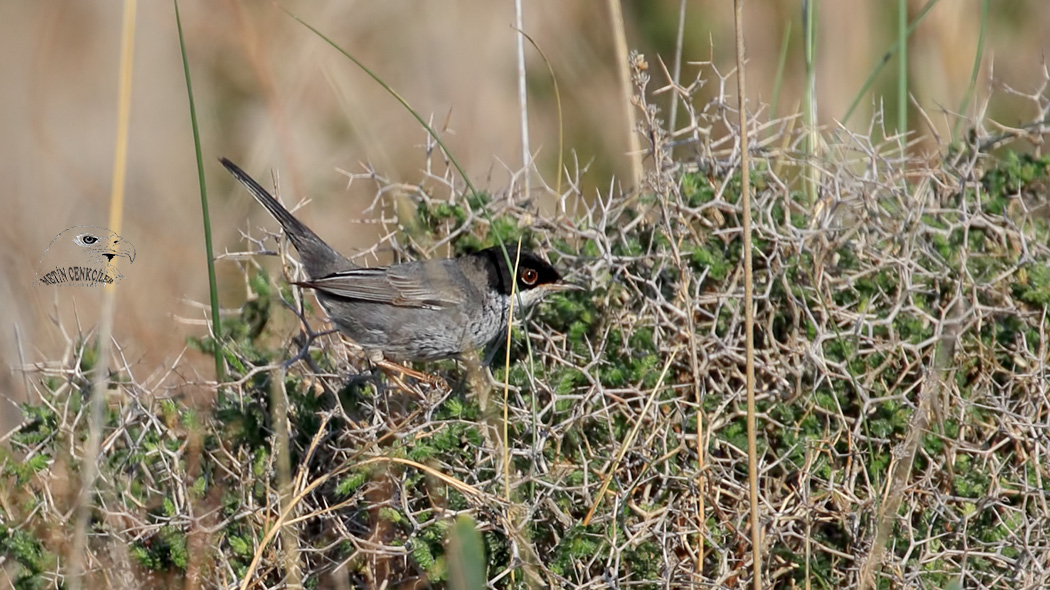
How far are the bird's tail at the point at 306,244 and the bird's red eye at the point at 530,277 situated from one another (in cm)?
87

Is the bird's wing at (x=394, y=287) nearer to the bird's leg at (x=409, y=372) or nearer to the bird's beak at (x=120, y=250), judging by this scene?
the bird's leg at (x=409, y=372)

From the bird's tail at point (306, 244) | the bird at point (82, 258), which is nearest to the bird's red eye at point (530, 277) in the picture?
the bird's tail at point (306, 244)

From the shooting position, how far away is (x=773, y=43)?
603 centimetres

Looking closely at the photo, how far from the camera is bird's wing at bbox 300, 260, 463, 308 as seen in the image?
386 cm

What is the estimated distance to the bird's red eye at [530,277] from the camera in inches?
139

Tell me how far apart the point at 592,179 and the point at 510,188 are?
1.79 meters

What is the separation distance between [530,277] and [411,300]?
633 mm

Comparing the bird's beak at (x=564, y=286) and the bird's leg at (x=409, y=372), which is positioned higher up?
the bird's beak at (x=564, y=286)

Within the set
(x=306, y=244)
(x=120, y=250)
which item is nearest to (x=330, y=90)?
(x=120, y=250)

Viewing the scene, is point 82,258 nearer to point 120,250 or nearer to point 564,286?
point 120,250

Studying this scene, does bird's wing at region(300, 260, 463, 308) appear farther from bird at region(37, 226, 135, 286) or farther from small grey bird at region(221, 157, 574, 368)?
bird at region(37, 226, 135, 286)

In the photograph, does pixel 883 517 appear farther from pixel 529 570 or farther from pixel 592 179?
pixel 592 179

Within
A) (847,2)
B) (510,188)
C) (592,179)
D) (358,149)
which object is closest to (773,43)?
(847,2)

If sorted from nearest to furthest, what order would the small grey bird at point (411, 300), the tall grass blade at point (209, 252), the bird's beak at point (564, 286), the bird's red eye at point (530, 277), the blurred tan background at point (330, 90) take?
the tall grass blade at point (209, 252) < the bird's beak at point (564, 286) < the bird's red eye at point (530, 277) < the small grey bird at point (411, 300) < the blurred tan background at point (330, 90)
